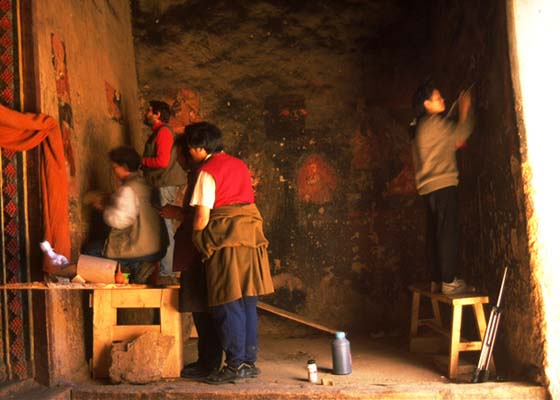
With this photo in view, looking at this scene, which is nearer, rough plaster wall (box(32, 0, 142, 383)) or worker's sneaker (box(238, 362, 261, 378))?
rough plaster wall (box(32, 0, 142, 383))

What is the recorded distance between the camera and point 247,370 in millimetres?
3697

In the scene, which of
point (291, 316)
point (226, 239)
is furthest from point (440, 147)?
point (291, 316)

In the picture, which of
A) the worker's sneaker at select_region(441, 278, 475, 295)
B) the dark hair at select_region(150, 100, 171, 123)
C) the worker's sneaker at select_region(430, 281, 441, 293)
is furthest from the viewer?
the dark hair at select_region(150, 100, 171, 123)

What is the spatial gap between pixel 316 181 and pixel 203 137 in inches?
→ 81.0

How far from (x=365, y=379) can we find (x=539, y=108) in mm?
2081

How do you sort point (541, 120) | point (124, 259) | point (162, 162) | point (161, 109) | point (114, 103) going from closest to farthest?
point (541, 120) → point (124, 259) → point (162, 162) → point (161, 109) → point (114, 103)

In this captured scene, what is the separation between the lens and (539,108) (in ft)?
11.3

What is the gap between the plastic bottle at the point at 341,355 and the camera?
386 centimetres

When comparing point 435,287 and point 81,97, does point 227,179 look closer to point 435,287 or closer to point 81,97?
point 81,97

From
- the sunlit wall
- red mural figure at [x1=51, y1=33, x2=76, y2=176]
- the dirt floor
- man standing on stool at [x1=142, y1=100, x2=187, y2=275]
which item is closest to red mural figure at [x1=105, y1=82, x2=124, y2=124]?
man standing on stool at [x1=142, y1=100, x2=187, y2=275]

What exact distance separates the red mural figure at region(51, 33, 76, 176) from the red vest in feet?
3.37

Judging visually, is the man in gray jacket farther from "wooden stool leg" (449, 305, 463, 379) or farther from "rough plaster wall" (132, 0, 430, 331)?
"wooden stool leg" (449, 305, 463, 379)

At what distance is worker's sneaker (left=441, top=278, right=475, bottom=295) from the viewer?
389cm

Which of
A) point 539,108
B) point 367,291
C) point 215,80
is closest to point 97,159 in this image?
point 215,80
